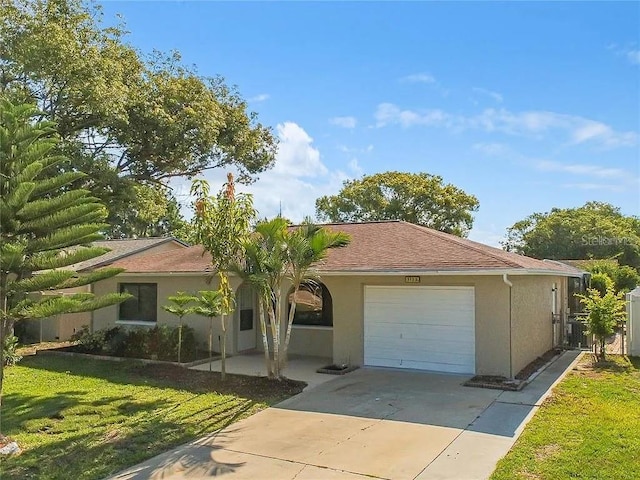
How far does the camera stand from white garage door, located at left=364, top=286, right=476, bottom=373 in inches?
466

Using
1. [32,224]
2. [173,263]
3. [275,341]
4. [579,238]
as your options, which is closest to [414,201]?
[579,238]

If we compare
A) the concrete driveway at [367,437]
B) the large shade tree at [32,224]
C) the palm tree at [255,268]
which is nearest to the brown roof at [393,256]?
the palm tree at [255,268]

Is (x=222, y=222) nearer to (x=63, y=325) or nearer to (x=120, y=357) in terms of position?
(x=120, y=357)

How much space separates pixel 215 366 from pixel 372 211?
3126cm

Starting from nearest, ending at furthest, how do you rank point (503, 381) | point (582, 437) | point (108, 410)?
point (582, 437), point (108, 410), point (503, 381)

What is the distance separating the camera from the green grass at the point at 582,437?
6.05 m

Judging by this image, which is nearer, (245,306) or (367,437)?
(367,437)

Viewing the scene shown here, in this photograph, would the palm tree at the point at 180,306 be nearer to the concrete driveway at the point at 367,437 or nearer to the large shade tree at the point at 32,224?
the large shade tree at the point at 32,224

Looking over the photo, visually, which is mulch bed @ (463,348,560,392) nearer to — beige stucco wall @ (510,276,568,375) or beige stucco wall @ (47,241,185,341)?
beige stucco wall @ (510,276,568,375)

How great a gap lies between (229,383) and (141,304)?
261 inches

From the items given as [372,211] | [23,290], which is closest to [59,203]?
[23,290]

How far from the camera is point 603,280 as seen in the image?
21.8 m

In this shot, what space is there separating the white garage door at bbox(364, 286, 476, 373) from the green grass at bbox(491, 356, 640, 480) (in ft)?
7.29

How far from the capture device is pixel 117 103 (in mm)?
15805
